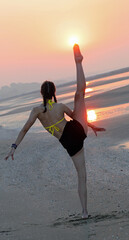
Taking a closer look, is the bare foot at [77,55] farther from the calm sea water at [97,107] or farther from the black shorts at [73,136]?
the calm sea water at [97,107]

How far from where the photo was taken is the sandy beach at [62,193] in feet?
16.1

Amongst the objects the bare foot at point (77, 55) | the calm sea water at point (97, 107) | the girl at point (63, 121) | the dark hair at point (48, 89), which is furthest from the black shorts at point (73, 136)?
the calm sea water at point (97, 107)

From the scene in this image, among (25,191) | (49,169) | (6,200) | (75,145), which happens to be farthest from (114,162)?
(75,145)

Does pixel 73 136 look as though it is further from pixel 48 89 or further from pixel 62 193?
pixel 62 193

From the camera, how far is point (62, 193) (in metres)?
6.70

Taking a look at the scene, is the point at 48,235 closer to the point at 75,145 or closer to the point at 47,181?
the point at 75,145

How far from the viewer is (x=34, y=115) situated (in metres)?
4.90

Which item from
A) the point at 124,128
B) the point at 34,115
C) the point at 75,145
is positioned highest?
the point at 34,115

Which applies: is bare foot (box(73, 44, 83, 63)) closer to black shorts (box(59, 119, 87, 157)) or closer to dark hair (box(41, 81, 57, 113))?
dark hair (box(41, 81, 57, 113))

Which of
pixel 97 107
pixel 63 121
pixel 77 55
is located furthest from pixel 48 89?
pixel 97 107

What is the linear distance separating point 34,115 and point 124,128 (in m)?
7.72

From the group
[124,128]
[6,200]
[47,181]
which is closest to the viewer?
[6,200]

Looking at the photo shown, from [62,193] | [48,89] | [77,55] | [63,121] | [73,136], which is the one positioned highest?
[77,55]

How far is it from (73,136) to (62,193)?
214 cm
